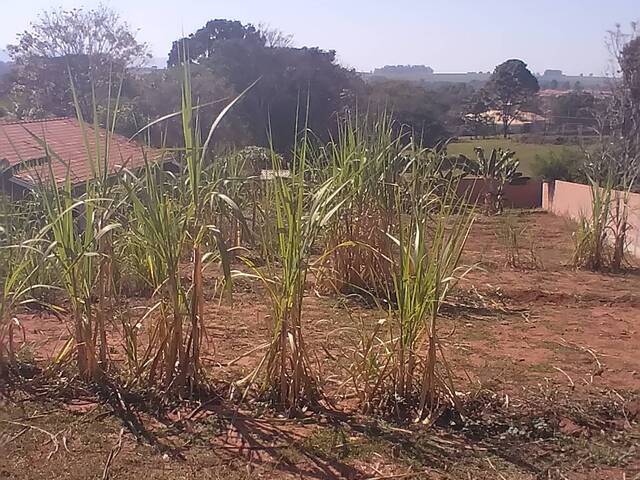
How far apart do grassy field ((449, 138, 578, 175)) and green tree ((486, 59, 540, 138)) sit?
585mm

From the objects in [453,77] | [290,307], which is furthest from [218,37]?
[290,307]

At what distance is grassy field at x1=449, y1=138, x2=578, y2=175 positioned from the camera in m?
17.2

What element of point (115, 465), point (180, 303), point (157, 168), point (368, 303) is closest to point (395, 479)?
point (115, 465)

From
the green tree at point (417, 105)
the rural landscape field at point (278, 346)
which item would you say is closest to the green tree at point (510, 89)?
the green tree at point (417, 105)

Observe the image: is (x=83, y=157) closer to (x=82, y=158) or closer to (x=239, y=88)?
(x=82, y=158)

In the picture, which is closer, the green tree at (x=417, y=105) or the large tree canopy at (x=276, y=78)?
the green tree at (x=417, y=105)

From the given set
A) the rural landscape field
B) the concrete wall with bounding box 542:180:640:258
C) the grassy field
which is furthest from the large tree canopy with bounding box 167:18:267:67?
the rural landscape field

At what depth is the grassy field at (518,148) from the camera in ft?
56.3

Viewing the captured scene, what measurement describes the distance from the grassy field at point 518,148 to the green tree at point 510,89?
1.92 feet

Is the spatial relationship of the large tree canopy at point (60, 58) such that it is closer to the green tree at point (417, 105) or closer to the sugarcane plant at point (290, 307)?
the green tree at point (417, 105)

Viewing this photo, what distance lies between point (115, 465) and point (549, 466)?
1394mm

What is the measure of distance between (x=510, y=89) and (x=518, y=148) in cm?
337

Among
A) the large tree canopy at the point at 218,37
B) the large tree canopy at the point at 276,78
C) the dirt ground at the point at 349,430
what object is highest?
the large tree canopy at the point at 218,37

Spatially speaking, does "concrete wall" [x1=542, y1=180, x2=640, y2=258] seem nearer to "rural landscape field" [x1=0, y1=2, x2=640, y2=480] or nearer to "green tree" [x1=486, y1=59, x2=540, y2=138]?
"green tree" [x1=486, y1=59, x2=540, y2=138]
